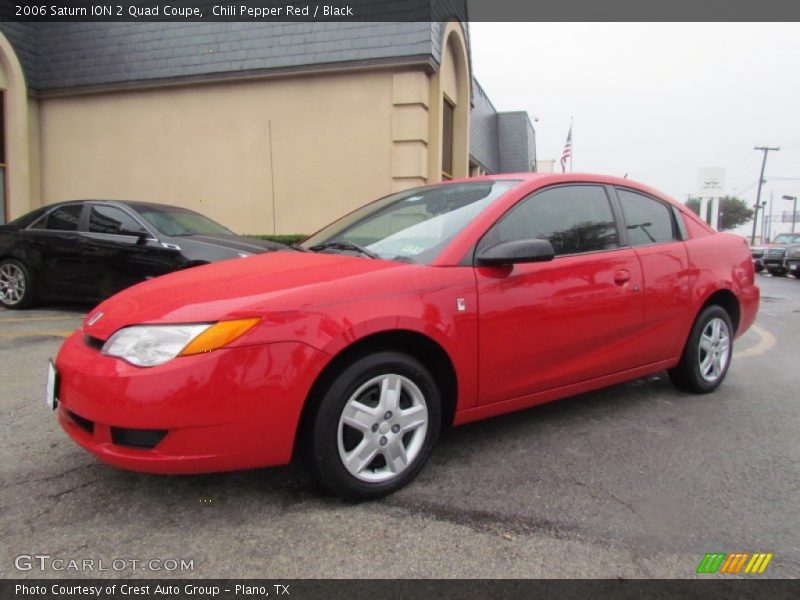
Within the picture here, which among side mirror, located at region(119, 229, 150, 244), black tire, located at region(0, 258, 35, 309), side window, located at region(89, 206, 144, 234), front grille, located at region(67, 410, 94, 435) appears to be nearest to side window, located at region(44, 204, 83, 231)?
side window, located at region(89, 206, 144, 234)

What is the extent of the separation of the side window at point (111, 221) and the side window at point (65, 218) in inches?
10.0

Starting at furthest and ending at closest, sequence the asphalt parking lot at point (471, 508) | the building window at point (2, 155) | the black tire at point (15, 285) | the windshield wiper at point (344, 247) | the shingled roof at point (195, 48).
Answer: the building window at point (2, 155) → the shingled roof at point (195, 48) → the black tire at point (15, 285) → the windshield wiper at point (344, 247) → the asphalt parking lot at point (471, 508)

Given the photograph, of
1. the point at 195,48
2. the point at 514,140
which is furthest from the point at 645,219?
the point at 514,140

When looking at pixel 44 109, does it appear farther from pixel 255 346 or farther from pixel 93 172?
pixel 255 346

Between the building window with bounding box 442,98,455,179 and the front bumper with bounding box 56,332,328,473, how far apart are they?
11039 mm

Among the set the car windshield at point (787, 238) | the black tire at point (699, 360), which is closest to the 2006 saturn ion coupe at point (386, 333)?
the black tire at point (699, 360)

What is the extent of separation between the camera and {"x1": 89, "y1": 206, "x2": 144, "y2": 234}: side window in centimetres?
651

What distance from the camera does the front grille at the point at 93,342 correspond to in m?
2.41

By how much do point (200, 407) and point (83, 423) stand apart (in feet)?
1.97

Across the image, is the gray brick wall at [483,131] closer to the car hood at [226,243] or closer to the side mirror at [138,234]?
the car hood at [226,243]

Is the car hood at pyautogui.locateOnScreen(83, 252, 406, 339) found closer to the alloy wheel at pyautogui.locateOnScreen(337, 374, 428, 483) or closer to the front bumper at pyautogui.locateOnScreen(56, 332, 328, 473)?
the front bumper at pyautogui.locateOnScreen(56, 332, 328, 473)

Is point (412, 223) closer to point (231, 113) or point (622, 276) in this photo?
point (622, 276)


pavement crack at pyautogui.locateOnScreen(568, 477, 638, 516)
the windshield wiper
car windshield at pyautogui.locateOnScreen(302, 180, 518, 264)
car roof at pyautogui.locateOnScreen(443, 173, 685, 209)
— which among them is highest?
car roof at pyautogui.locateOnScreen(443, 173, 685, 209)

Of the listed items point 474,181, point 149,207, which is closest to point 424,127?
point 149,207
